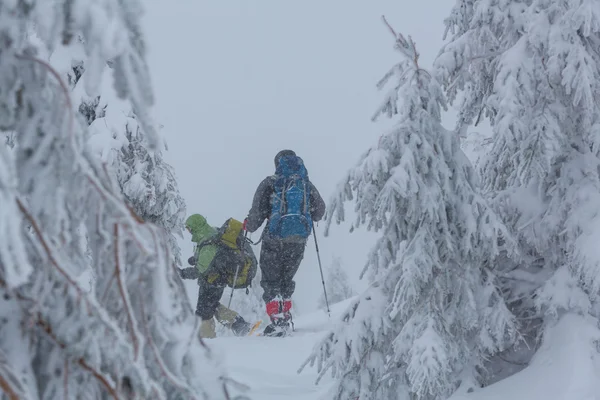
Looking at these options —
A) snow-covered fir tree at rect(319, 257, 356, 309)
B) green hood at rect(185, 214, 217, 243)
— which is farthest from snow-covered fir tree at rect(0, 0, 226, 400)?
snow-covered fir tree at rect(319, 257, 356, 309)

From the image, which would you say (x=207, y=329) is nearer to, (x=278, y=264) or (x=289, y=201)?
(x=278, y=264)

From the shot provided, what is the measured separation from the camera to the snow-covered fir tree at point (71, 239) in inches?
60.6

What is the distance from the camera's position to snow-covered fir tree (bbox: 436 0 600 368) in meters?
5.54

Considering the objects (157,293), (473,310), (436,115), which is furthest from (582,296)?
(157,293)

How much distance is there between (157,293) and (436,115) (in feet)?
13.8

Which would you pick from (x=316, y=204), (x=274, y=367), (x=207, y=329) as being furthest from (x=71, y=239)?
(x=207, y=329)

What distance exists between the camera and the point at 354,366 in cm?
550

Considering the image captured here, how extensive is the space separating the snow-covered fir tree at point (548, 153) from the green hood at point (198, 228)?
5.64 m

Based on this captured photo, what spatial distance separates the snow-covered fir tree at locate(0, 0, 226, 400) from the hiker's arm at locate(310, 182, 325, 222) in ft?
25.5

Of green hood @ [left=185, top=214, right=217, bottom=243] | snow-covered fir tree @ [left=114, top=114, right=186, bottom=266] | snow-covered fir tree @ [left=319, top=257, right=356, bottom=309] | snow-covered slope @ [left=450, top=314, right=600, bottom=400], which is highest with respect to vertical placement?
snow-covered fir tree @ [left=319, top=257, right=356, bottom=309]

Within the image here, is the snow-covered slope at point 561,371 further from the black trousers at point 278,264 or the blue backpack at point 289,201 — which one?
the black trousers at point 278,264

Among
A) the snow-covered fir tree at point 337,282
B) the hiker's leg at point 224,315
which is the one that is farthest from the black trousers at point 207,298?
the snow-covered fir tree at point 337,282

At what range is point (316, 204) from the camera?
9648 millimetres

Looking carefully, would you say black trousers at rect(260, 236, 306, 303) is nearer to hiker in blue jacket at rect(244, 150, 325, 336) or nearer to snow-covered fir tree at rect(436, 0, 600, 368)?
hiker in blue jacket at rect(244, 150, 325, 336)
